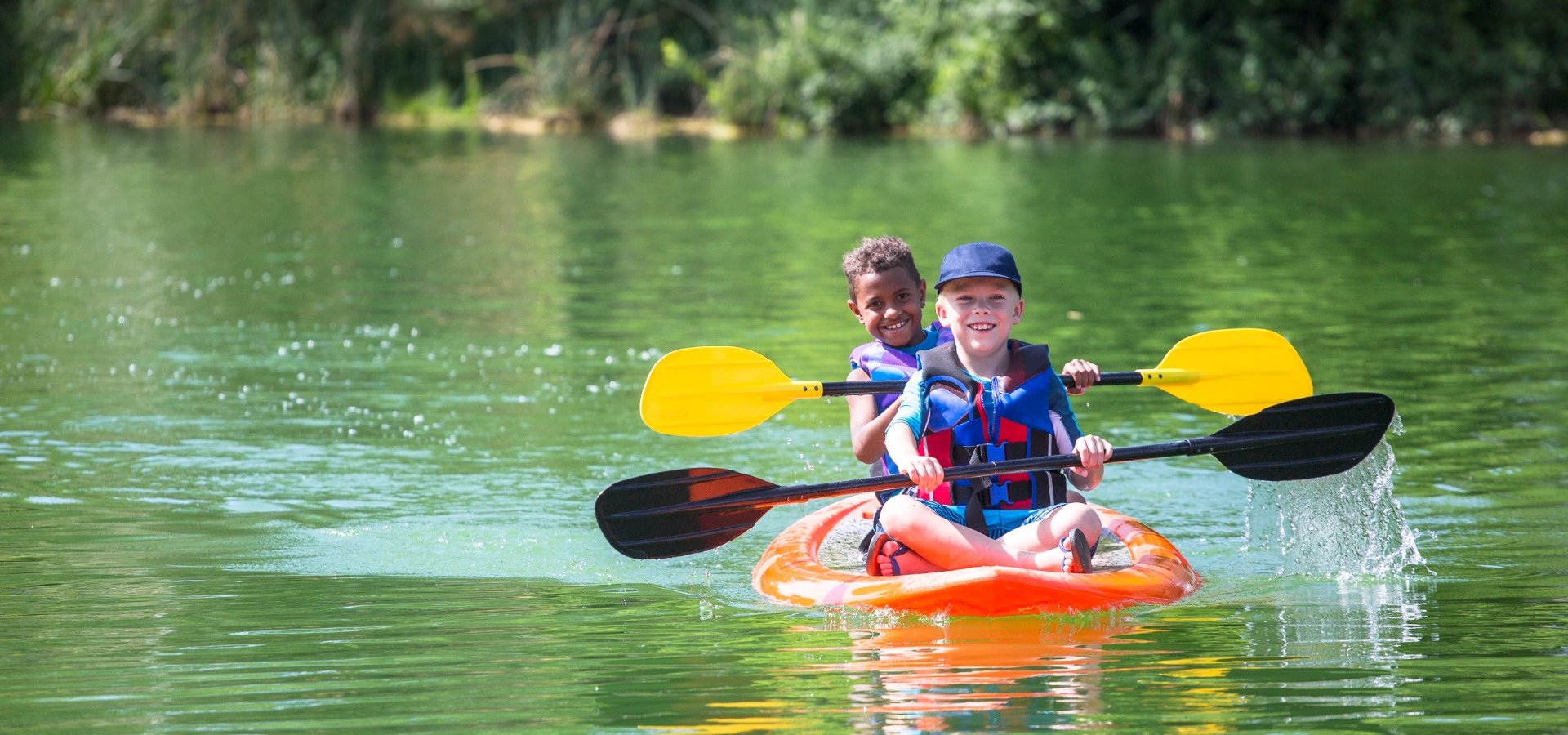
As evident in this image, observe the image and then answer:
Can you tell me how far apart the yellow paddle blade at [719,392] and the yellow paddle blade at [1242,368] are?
1.37m

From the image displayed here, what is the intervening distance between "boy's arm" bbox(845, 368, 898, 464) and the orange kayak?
0.40 metres

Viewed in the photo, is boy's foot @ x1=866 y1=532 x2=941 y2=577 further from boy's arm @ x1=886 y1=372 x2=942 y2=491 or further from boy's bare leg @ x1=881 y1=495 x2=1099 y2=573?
boy's arm @ x1=886 y1=372 x2=942 y2=491

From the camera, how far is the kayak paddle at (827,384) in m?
6.14

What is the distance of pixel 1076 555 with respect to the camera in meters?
5.23

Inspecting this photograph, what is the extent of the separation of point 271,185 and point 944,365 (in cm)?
1551

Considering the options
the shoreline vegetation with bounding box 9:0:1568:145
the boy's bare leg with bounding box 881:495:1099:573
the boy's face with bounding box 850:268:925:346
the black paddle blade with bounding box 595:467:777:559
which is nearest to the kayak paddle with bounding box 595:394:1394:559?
the black paddle blade with bounding box 595:467:777:559

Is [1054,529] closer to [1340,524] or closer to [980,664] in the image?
[980,664]

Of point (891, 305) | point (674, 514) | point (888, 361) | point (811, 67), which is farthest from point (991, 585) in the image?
point (811, 67)

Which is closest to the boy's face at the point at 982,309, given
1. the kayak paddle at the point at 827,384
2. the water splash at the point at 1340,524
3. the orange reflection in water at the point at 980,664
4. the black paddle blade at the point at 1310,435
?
the kayak paddle at the point at 827,384

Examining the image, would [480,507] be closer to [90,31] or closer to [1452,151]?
[1452,151]

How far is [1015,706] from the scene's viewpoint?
425 centimetres

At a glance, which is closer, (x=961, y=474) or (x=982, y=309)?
(x=961, y=474)

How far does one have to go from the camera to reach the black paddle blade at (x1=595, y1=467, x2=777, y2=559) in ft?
18.4

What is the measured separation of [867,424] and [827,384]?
21cm
